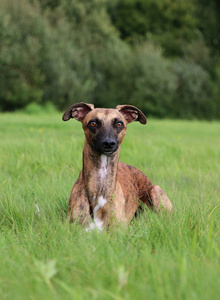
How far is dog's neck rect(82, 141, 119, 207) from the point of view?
4117mm

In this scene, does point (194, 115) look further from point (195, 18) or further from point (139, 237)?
point (139, 237)

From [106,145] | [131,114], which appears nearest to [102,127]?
[106,145]

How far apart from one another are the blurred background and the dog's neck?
22701mm

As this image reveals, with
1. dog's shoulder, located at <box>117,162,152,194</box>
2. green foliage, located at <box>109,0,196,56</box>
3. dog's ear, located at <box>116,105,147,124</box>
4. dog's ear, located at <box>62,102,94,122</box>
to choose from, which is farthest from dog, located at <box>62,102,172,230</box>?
green foliage, located at <box>109,0,196,56</box>

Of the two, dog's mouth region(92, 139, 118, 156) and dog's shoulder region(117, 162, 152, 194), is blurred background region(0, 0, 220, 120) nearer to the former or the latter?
dog's shoulder region(117, 162, 152, 194)

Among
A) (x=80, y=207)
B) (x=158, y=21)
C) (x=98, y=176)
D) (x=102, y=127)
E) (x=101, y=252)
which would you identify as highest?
(x=158, y=21)

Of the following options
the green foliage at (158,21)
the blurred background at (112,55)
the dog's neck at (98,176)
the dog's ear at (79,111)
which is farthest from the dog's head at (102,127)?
the green foliage at (158,21)

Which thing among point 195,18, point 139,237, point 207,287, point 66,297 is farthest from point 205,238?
point 195,18

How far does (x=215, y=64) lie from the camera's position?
1513 inches

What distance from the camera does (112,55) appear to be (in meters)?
34.6

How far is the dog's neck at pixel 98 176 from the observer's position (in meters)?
4.12

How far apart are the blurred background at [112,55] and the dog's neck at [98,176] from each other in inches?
894

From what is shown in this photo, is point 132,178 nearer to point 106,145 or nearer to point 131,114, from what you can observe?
point 131,114

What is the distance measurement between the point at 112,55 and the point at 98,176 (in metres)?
31.4
